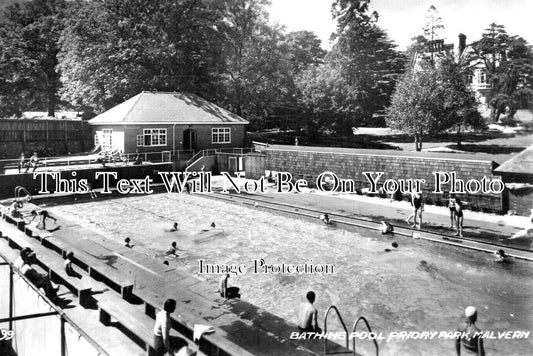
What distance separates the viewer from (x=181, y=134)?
1549 inches


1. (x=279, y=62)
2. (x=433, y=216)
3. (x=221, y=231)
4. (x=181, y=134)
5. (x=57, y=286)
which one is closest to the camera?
(x=57, y=286)

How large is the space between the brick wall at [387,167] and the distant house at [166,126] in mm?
10035

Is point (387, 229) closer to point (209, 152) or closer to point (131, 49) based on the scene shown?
point (209, 152)

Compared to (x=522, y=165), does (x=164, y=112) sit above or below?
above

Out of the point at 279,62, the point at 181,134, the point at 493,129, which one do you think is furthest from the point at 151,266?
the point at 493,129

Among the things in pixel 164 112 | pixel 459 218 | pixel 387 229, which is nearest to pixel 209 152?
pixel 164 112

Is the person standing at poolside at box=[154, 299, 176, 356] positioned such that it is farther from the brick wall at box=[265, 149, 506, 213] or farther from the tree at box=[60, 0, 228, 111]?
the tree at box=[60, 0, 228, 111]

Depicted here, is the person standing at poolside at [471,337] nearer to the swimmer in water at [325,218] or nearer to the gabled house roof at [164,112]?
the swimmer in water at [325,218]

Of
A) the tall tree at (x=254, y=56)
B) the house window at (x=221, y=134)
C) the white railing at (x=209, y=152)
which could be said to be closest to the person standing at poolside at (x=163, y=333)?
the white railing at (x=209, y=152)

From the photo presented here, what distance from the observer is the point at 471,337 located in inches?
317

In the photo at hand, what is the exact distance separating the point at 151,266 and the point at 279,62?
1677 inches

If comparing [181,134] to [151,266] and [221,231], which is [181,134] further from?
[151,266]

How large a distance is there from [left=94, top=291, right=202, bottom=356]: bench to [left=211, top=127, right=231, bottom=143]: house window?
31897 mm

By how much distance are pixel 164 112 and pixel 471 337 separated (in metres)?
35.3
